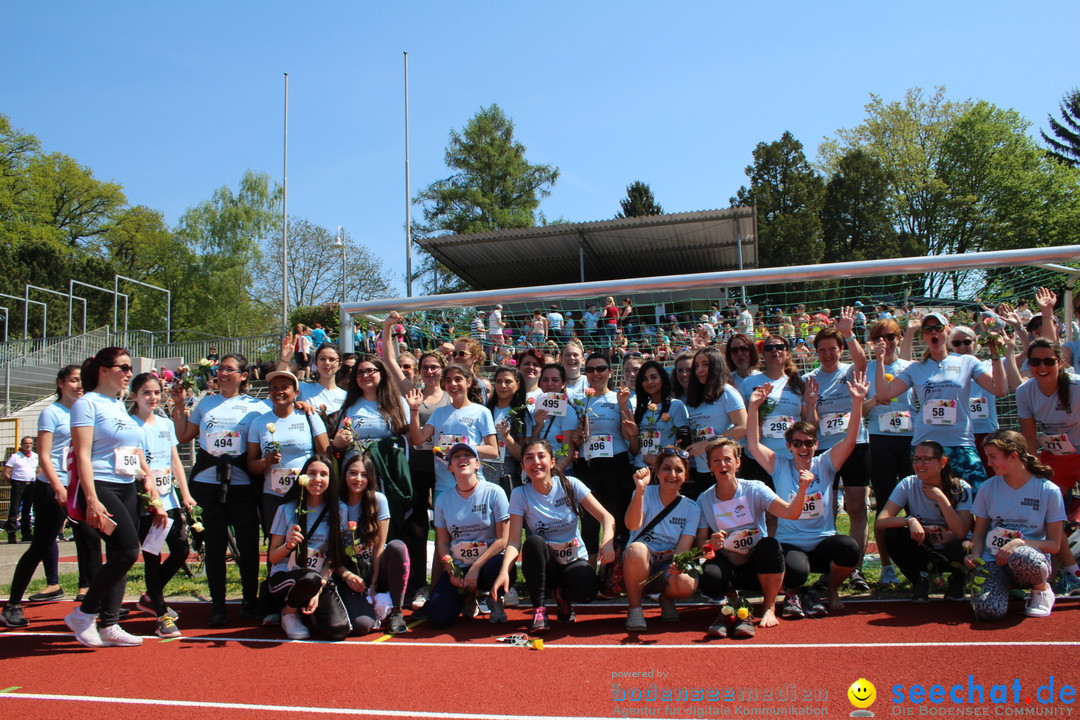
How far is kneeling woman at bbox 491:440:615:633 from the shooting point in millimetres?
5223

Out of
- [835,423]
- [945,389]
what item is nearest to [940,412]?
[945,389]

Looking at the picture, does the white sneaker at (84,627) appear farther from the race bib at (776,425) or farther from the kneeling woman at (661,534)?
the race bib at (776,425)

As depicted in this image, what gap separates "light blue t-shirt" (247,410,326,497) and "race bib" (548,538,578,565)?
6.31 ft

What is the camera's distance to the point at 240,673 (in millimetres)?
4410

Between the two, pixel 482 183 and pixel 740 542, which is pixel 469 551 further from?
pixel 482 183

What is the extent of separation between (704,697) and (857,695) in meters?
0.70

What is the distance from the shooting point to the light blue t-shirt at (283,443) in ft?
18.4

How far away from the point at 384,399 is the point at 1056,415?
4.98 meters

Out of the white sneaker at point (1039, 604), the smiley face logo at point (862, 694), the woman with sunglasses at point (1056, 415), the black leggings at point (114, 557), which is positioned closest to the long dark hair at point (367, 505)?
the black leggings at point (114, 557)

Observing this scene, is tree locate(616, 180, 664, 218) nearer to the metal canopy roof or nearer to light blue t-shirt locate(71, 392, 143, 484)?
the metal canopy roof

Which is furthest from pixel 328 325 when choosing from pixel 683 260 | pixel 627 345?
pixel 627 345

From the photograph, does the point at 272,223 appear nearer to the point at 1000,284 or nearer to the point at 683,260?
the point at 683,260

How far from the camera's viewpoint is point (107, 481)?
16.1 ft

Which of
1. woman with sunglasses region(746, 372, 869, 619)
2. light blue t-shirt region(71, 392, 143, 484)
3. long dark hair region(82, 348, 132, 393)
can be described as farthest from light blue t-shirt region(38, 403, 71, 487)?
woman with sunglasses region(746, 372, 869, 619)
